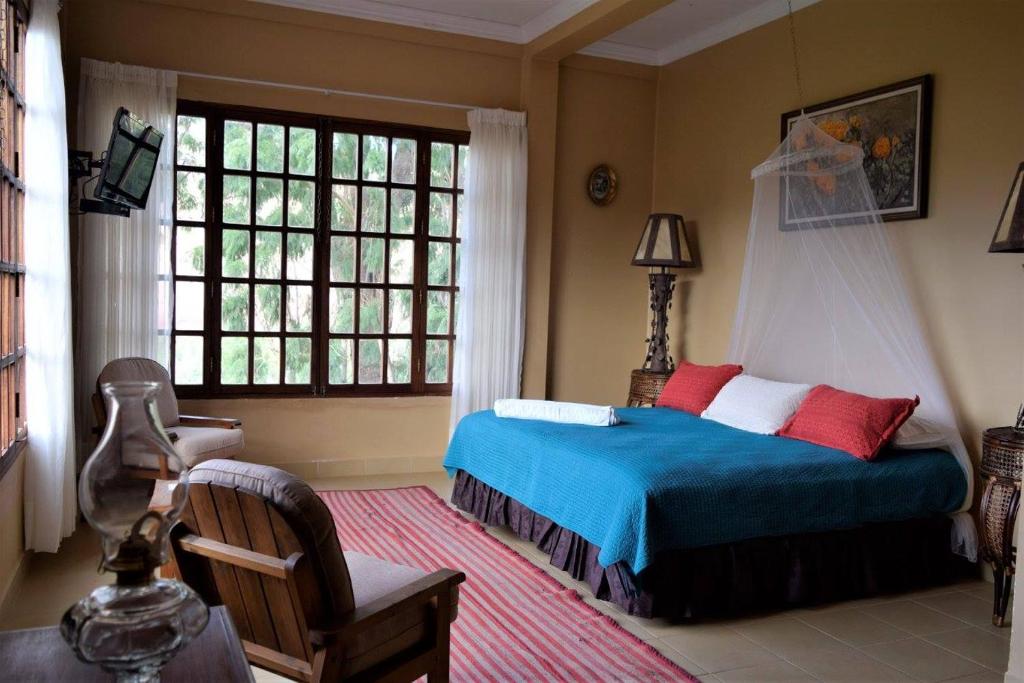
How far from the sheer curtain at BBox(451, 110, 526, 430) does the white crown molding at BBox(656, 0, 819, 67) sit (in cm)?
128

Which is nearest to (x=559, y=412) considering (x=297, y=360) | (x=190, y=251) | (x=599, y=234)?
(x=297, y=360)

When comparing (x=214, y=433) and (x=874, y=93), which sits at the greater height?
(x=874, y=93)

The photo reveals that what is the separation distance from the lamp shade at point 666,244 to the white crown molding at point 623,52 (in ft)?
4.20

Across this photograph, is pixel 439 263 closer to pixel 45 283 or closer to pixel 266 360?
pixel 266 360

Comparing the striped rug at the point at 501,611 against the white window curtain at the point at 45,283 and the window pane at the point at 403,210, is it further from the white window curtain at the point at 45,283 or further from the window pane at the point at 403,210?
the window pane at the point at 403,210

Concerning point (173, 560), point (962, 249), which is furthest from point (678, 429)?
point (173, 560)

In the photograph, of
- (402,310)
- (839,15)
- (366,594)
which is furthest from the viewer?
(402,310)

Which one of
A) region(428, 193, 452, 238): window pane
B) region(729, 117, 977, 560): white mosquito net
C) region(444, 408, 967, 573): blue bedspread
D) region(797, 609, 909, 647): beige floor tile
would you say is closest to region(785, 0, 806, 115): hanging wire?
region(729, 117, 977, 560): white mosquito net

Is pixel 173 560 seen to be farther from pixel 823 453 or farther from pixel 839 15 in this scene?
pixel 839 15

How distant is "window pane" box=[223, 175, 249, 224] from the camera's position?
17.3 ft

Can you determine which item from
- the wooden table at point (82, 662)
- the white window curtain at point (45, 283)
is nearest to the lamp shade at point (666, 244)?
the white window curtain at point (45, 283)

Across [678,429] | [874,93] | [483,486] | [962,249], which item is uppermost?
[874,93]

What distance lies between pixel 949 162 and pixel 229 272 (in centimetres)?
409

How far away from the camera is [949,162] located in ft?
13.6
